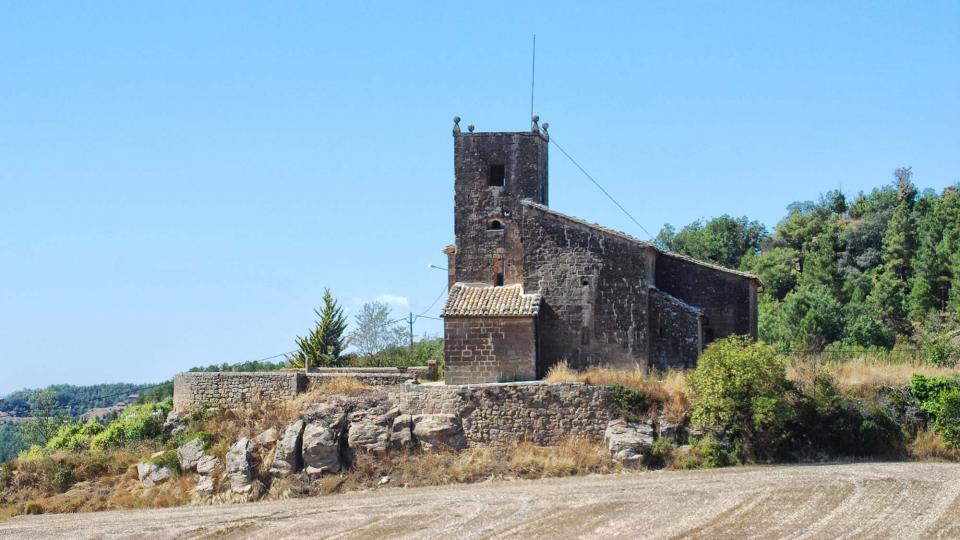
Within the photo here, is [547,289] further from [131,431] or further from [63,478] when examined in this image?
[63,478]

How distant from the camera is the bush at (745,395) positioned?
24.6 m

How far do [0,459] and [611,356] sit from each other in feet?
291

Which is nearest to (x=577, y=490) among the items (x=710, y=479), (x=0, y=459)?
(x=710, y=479)

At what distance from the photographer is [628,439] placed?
2553cm

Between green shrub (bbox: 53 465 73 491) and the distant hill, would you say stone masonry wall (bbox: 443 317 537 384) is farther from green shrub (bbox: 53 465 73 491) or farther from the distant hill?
the distant hill

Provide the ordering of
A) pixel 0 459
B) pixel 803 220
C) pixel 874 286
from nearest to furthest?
pixel 874 286 < pixel 803 220 < pixel 0 459

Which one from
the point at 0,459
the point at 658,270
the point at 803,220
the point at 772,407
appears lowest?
the point at 0,459

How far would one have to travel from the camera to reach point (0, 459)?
330ft

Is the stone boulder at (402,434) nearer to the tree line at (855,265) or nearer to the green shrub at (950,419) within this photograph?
the green shrub at (950,419)

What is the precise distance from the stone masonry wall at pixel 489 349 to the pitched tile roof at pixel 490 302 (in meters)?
0.17

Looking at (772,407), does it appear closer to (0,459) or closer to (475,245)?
(475,245)

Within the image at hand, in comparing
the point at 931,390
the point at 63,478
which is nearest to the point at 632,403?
the point at 931,390

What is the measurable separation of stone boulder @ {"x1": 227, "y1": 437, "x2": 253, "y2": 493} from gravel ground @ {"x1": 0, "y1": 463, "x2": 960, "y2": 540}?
48.1 inches

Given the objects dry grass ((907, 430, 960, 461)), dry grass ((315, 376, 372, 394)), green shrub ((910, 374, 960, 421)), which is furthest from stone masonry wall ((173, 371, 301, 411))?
green shrub ((910, 374, 960, 421))
